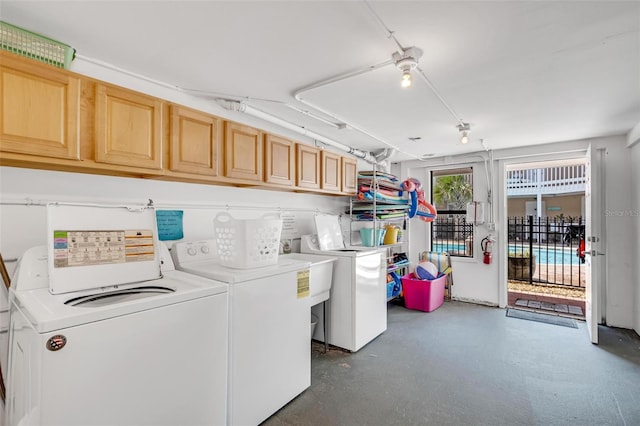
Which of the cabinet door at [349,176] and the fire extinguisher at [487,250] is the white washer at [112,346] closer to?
the cabinet door at [349,176]

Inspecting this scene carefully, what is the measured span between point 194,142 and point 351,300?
Answer: 197cm

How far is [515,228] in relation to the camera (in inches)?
242

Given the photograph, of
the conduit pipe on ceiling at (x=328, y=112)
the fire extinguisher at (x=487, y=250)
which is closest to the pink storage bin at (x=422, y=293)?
the fire extinguisher at (x=487, y=250)

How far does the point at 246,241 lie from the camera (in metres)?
2.04

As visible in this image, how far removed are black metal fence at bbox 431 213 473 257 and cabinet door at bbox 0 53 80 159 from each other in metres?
4.83

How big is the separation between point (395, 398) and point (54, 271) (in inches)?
90.8

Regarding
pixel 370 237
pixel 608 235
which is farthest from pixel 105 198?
pixel 608 235

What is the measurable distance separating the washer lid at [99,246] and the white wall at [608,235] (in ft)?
14.4

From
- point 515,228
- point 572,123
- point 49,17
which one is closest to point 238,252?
point 49,17

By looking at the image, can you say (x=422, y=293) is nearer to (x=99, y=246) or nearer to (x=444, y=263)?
(x=444, y=263)

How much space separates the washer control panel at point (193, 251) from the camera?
2207 mm

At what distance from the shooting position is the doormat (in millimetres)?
3719

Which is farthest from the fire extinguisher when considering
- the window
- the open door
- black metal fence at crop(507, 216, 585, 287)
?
black metal fence at crop(507, 216, 585, 287)

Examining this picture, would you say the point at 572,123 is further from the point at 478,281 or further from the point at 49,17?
the point at 49,17
